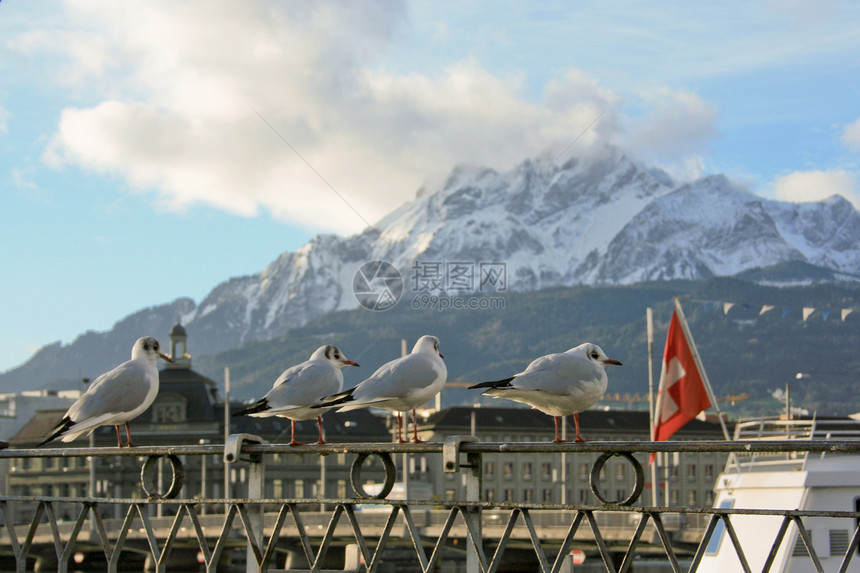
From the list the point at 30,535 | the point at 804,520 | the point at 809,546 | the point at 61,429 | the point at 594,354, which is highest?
the point at 594,354

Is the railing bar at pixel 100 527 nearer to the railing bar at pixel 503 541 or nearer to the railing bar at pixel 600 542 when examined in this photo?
the railing bar at pixel 503 541

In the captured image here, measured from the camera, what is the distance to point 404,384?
393 inches

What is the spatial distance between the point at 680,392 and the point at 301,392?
25768 millimetres

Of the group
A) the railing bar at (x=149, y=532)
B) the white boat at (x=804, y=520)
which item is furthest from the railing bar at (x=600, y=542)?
the white boat at (x=804, y=520)

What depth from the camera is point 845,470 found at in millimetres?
22125

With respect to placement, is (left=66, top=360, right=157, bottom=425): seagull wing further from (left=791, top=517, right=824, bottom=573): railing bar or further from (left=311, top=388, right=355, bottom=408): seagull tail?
(left=791, top=517, right=824, bottom=573): railing bar

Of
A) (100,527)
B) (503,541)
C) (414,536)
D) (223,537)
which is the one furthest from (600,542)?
(100,527)

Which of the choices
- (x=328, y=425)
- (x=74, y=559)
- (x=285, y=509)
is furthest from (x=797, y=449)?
(x=328, y=425)

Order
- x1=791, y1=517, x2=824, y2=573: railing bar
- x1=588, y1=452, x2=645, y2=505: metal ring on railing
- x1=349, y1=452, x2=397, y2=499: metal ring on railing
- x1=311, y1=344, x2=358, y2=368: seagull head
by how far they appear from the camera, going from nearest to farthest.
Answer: x1=791, y1=517, x2=824, y2=573: railing bar → x1=588, y1=452, x2=645, y2=505: metal ring on railing → x1=349, y1=452, x2=397, y2=499: metal ring on railing → x1=311, y1=344, x2=358, y2=368: seagull head

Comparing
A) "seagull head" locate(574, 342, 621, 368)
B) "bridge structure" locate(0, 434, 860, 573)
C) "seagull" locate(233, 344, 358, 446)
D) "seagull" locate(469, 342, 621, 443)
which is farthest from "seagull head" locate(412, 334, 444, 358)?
"bridge structure" locate(0, 434, 860, 573)

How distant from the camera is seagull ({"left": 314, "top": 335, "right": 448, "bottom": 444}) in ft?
31.8

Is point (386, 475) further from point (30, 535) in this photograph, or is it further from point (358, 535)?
A: point (30, 535)

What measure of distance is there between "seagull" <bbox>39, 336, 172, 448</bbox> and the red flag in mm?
25354

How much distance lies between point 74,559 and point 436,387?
250 ft
